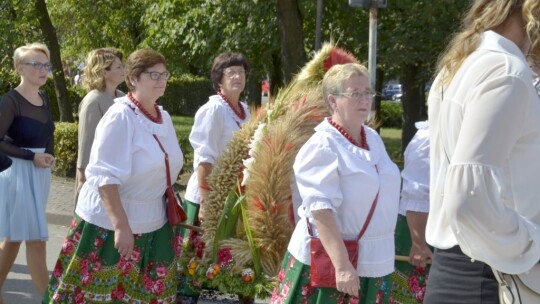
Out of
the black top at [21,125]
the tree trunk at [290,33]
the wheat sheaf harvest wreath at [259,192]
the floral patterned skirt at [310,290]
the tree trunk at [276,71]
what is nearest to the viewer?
the floral patterned skirt at [310,290]

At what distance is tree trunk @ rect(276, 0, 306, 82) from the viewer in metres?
15.7

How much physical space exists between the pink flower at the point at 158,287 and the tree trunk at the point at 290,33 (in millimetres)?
10305

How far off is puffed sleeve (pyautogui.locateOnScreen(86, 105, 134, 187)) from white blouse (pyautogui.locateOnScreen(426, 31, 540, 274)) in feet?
9.35

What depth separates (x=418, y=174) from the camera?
5387mm

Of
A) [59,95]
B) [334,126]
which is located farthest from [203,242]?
[59,95]

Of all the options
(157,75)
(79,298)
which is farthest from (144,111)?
(79,298)

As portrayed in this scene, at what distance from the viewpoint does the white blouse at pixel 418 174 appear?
5.29m

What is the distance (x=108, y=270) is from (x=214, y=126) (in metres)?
1.67

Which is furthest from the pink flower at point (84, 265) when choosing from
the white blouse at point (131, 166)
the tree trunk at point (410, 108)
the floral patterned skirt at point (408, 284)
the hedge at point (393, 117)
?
the hedge at point (393, 117)

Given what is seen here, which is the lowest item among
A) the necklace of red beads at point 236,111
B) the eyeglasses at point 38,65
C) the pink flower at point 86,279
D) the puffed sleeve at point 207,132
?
the pink flower at point 86,279

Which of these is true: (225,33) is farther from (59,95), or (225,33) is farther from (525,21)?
(525,21)

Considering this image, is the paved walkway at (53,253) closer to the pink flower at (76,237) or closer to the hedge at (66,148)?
the hedge at (66,148)

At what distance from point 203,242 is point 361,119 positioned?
2260mm

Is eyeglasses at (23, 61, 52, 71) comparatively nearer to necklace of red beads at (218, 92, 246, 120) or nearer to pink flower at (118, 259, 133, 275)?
necklace of red beads at (218, 92, 246, 120)
